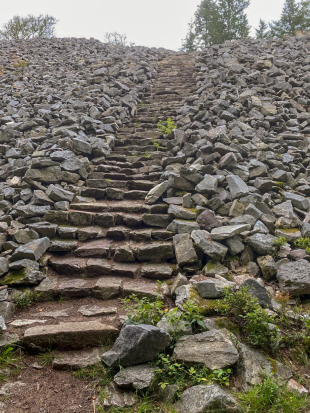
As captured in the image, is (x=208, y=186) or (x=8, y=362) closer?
(x=8, y=362)

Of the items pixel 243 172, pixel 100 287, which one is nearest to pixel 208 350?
pixel 100 287

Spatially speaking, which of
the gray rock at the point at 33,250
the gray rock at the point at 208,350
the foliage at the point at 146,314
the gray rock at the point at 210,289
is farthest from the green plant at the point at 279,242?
the gray rock at the point at 33,250

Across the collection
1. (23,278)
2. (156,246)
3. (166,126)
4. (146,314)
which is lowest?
(23,278)

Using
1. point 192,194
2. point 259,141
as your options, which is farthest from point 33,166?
point 259,141

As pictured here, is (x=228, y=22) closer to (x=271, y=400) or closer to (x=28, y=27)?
(x=28, y=27)

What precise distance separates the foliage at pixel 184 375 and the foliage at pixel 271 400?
21 cm

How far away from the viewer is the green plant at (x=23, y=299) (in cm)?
392

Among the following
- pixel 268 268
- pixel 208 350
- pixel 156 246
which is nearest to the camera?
pixel 208 350

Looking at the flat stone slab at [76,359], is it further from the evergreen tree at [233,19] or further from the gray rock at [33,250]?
the evergreen tree at [233,19]

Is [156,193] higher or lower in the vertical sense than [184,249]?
higher

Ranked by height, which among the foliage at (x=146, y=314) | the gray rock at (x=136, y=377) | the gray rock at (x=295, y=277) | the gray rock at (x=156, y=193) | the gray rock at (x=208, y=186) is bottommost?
the gray rock at (x=136, y=377)

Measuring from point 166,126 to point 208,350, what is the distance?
725 cm

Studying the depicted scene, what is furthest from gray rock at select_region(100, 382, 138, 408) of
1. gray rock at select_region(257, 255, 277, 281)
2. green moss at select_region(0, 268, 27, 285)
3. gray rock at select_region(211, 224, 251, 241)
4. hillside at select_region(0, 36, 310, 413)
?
gray rock at select_region(211, 224, 251, 241)

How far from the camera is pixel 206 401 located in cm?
239
